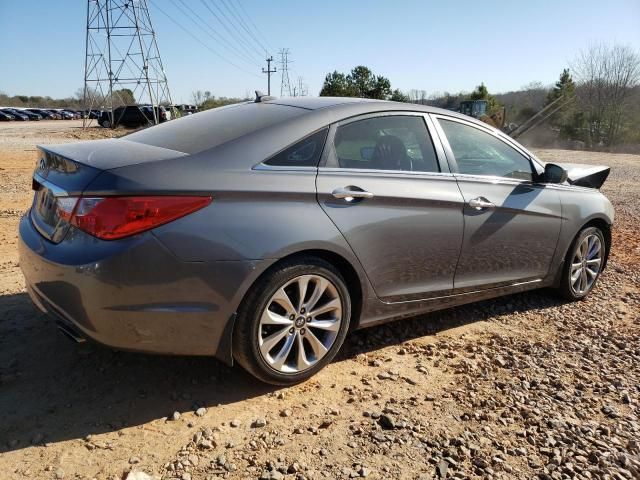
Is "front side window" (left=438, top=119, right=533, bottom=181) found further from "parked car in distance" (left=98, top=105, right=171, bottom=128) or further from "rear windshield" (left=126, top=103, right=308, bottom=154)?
"parked car in distance" (left=98, top=105, right=171, bottom=128)

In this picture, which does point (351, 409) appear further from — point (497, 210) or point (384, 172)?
point (497, 210)

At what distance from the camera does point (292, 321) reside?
9.48ft

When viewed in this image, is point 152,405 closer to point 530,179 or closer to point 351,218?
point 351,218

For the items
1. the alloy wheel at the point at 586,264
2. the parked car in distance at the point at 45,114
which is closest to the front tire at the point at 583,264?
the alloy wheel at the point at 586,264

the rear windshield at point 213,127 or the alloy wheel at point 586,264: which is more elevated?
the rear windshield at point 213,127

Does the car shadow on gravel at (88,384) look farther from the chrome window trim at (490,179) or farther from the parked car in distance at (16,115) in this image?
the parked car in distance at (16,115)

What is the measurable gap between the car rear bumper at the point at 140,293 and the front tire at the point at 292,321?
0.10m

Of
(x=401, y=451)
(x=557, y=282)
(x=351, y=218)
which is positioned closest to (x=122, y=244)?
(x=351, y=218)

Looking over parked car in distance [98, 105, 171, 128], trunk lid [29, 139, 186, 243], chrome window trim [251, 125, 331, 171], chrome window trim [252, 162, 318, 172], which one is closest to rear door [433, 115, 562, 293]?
chrome window trim [251, 125, 331, 171]

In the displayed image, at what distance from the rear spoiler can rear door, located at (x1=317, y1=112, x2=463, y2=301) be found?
1.64m

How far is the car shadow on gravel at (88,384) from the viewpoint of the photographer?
8.50ft

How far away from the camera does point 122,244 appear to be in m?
2.40

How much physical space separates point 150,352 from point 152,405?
36 cm

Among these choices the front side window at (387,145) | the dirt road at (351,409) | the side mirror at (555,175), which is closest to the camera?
the dirt road at (351,409)
